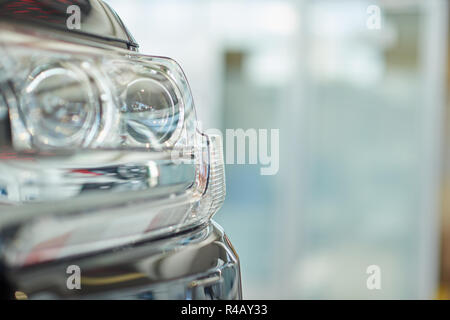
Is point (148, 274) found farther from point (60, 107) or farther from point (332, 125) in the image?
point (332, 125)

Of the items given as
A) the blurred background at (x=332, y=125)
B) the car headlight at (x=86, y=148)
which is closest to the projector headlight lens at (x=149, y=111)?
the car headlight at (x=86, y=148)

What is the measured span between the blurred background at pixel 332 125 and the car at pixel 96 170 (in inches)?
52.1

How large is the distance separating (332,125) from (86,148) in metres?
1.55

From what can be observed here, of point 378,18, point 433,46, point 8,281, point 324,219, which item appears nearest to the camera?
point 8,281

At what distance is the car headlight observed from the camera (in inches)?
4.0

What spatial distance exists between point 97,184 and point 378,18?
172mm

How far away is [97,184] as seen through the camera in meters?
0.11

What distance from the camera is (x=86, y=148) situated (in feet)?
0.38

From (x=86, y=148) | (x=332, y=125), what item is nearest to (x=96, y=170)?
(x=86, y=148)

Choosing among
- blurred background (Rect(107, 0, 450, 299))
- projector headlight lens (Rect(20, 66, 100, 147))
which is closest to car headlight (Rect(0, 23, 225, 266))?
projector headlight lens (Rect(20, 66, 100, 147))

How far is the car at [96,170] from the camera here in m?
0.10

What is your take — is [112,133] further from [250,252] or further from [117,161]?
[250,252]

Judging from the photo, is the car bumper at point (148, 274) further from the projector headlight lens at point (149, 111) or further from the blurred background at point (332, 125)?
the blurred background at point (332, 125)
